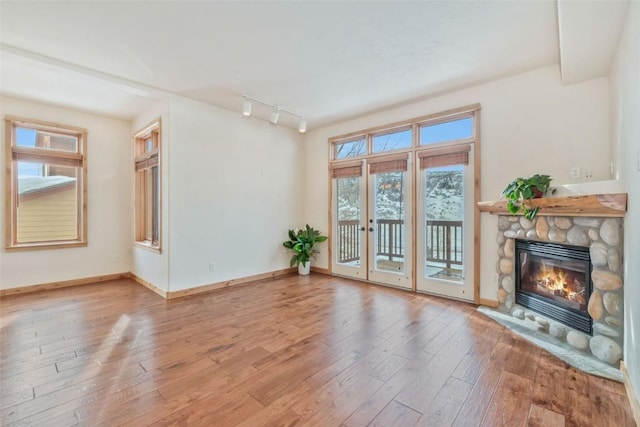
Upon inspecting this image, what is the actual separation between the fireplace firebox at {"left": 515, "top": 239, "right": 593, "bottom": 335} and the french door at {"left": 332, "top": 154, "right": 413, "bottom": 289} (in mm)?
1437

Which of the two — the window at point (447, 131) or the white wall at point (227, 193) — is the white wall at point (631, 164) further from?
the white wall at point (227, 193)

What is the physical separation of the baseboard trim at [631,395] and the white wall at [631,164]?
0.19 feet

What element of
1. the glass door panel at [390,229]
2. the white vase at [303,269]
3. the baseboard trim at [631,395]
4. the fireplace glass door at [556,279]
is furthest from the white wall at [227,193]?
the baseboard trim at [631,395]

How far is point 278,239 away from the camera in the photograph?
5.37m

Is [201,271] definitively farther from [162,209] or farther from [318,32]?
[318,32]

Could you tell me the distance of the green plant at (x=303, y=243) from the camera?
5.33m

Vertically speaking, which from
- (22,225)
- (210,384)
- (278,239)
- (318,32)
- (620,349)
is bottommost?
(210,384)

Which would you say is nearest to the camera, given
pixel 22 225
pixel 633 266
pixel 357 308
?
pixel 633 266

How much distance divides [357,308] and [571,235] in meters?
2.29

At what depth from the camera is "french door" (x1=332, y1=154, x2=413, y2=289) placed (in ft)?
14.5

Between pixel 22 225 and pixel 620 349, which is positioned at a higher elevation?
pixel 22 225

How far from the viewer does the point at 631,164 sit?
195cm

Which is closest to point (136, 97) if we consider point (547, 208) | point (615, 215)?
point (547, 208)

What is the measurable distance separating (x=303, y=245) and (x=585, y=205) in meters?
3.91
